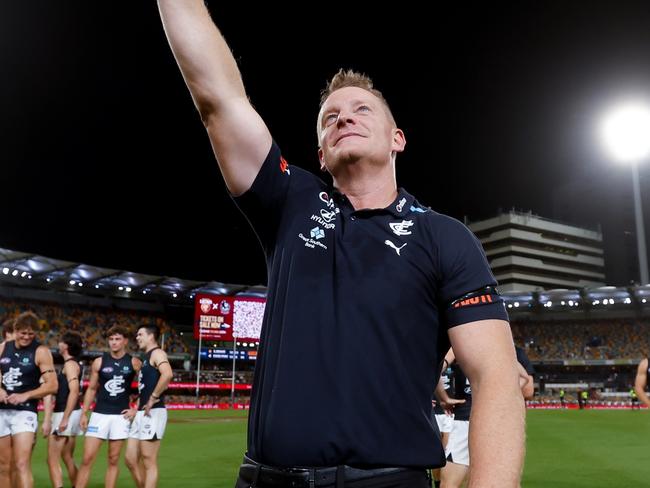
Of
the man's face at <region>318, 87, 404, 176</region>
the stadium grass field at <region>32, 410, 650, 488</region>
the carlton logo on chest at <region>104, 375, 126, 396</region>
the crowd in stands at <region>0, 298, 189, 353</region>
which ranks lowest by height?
the stadium grass field at <region>32, 410, 650, 488</region>

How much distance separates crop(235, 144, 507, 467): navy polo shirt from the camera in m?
2.02

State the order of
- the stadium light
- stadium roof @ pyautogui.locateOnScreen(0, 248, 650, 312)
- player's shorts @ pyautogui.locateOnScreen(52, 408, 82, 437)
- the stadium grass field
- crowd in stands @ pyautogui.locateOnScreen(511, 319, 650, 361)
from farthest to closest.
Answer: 1. crowd in stands @ pyautogui.locateOnScreen(511, 319, 650, 361)
2. stadium roof @ pyautogui.locateOnScreen(0, 248, 650, 312)
3. the stadium light
4. the stadium grass field
5. player's shorts @ pyautogui.locateOnScreen(52, 408, 82, 437)


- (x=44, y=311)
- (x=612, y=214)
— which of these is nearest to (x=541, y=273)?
(x=612, y=214)

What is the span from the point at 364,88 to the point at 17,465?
8804 mm

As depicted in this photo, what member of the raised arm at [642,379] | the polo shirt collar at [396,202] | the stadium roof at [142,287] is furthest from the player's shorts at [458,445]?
the stadium roof at [142,287]

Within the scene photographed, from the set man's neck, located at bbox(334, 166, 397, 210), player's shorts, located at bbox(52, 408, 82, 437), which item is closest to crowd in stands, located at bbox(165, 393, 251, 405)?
player's shorts, located at bbox(52, 408, 82, 437)

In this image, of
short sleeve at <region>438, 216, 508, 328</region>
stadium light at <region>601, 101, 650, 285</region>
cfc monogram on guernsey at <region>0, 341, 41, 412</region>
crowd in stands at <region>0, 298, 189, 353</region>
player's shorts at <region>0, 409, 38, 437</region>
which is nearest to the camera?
short sleeve at <region>438, 216, 508, 328</region>

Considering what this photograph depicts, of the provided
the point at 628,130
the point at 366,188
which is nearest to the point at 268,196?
the point at 366,188

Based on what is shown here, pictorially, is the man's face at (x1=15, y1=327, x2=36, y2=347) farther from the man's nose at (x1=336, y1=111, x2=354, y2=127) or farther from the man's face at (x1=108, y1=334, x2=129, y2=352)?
the man's nose at (x1=336, y1=111, x2=354, y2=127)

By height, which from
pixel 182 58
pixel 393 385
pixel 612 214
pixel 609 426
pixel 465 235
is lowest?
pixel 609 426

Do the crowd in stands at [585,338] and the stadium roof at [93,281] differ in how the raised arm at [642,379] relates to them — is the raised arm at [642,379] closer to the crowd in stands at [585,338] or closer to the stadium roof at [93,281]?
the stadium roof at [93,281]

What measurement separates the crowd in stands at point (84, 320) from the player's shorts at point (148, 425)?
4138 cm

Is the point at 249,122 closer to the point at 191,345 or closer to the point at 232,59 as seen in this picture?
the point at 232,59

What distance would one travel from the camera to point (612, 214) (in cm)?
12544
